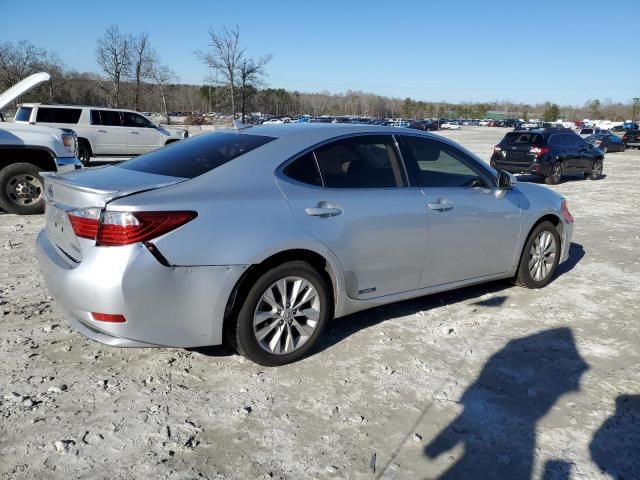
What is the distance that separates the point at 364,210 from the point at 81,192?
1859 millimetres

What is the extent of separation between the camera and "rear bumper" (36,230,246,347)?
2.93 m

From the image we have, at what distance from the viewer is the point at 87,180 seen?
3.41 m

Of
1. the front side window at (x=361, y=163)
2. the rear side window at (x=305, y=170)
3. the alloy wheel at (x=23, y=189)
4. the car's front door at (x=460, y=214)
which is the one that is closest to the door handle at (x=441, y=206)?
the car's front door at (x=460, y=214)

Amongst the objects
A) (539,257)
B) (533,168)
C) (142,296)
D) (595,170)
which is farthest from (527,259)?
(595,170)

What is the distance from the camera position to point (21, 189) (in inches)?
317

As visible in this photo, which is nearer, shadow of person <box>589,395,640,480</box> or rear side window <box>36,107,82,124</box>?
shadow of person <box>589,395,640,480</box>

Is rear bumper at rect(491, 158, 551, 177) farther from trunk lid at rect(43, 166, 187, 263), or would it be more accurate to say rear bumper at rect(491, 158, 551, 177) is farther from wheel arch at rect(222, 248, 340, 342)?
trunk lid at rect(43, 166, 187, 263)

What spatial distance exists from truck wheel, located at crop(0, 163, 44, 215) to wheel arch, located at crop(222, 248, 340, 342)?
587 centimetres

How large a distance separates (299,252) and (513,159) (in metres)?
13.7

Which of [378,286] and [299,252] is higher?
[299,252]

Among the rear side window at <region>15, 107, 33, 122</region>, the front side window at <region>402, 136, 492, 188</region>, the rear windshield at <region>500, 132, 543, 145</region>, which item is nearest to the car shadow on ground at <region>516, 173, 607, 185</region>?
the rear windshield at <region>500, 132, 543, 145</region>

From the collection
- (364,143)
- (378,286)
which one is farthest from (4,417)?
(364,143)

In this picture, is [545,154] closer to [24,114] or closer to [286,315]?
[286,315]

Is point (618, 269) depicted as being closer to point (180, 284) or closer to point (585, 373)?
point (585, 373)
